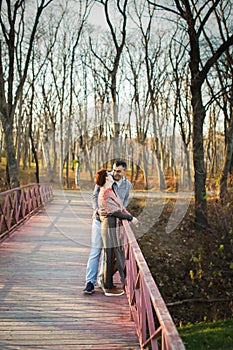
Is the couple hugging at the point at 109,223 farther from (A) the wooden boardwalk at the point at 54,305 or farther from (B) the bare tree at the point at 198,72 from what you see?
(B) the bare tree at the point at 198,72

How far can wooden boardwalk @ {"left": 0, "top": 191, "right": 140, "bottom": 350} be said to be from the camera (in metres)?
4.50

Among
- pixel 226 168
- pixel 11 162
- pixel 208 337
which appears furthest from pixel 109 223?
pixel 226 168

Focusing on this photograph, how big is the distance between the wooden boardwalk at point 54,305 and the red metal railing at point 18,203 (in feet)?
2.34

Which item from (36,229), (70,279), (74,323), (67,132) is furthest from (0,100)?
(67,132)

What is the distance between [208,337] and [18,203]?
7128 mm

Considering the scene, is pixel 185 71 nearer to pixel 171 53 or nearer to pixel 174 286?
pixel 171 53

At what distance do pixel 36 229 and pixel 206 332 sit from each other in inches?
198

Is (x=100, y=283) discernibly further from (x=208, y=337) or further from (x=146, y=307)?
(x=208, y=337)

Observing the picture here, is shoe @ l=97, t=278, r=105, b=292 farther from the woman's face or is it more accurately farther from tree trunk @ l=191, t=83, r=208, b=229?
tree trunk @ l=191, t=83, r=208, b=229

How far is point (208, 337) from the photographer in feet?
25.9

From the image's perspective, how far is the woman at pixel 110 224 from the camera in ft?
18.2

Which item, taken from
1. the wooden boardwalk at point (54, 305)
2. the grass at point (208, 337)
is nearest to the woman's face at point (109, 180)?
the wooden boardwalk at point (54, 305)

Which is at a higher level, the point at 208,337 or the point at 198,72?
the point at 198,72

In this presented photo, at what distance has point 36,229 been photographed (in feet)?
36.7
